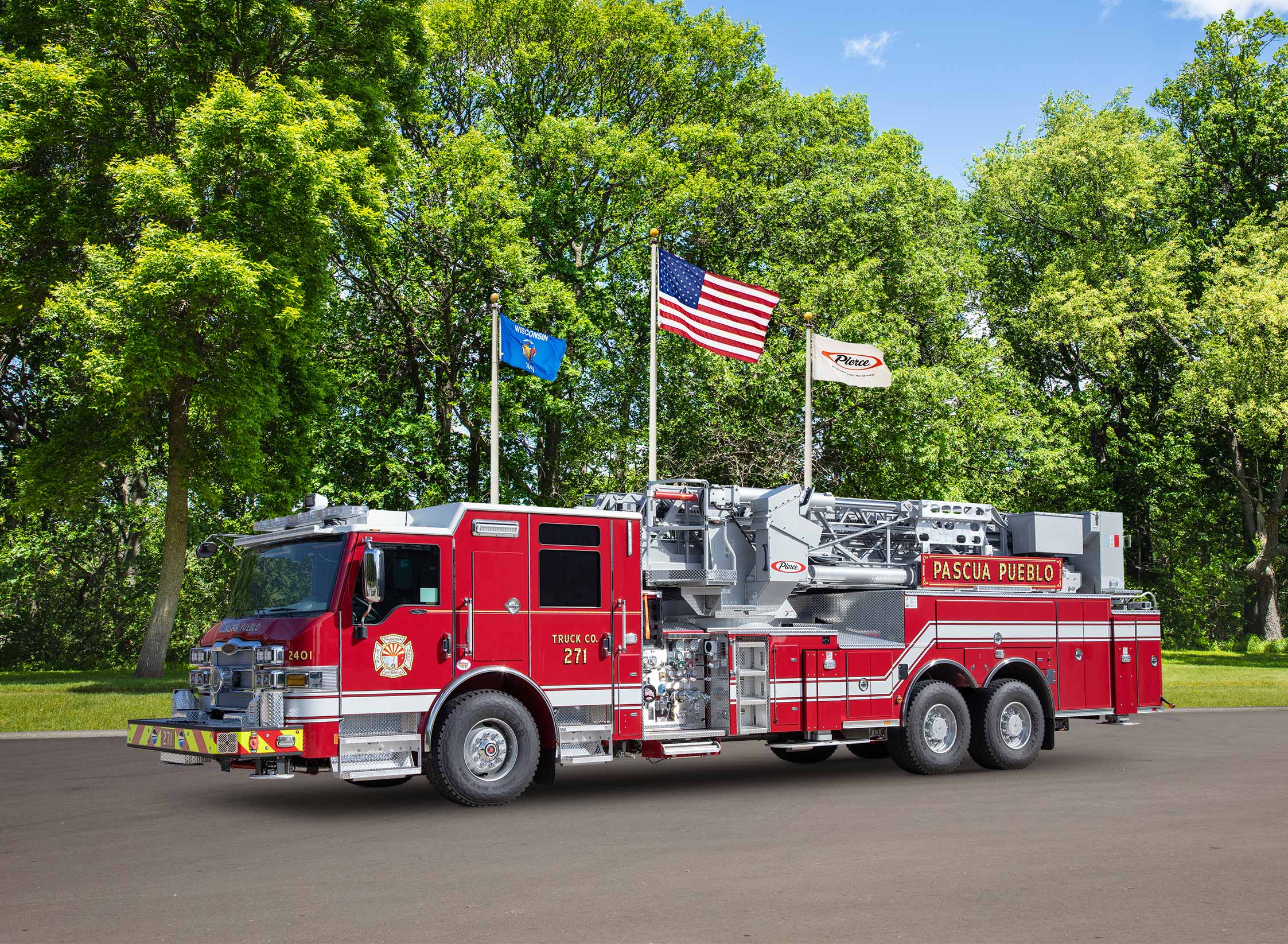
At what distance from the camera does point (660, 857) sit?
948 cm

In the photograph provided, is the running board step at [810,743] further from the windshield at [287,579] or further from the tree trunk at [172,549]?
the tree trunk at [172,549]

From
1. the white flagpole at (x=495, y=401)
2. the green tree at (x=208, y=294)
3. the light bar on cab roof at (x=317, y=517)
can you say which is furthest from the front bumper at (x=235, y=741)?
the green tree at (x=208, y=294)

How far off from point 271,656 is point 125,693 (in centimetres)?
1544

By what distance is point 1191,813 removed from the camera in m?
11.7

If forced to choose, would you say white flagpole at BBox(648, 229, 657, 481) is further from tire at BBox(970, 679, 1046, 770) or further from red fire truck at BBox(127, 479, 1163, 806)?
tire at BBox(970, 679, 1046, 770)

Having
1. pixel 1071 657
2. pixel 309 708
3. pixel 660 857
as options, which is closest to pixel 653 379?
pixel 1071 657

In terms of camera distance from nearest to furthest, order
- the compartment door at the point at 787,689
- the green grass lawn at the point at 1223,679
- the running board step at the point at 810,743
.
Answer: the compartment door at the point at 787,689 < the running board step at the point at 810,743 < the green grass lawn at the point at 1223,679

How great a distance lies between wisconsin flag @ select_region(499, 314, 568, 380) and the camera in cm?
2181

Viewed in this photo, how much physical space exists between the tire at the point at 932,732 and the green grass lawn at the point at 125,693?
12644mm

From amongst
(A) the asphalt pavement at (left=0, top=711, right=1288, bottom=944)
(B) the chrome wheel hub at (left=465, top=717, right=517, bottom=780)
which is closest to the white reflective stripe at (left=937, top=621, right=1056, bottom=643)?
(A) the asphalt pavement at (left=0, top=711, right=1288, bottom=944)

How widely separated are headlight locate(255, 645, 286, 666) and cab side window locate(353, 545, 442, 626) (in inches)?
29.3

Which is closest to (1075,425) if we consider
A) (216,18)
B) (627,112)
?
(627,112)

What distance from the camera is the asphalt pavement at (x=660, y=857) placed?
290 inches

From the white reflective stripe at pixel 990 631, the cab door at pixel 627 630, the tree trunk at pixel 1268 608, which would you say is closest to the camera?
the cab door at pixel 627 630
